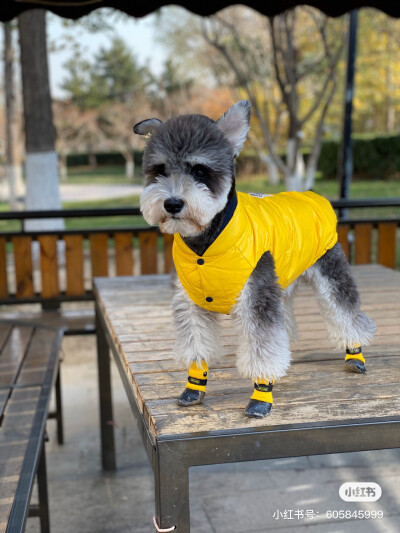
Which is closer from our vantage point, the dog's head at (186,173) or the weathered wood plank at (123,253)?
the dog's head at (186,173)

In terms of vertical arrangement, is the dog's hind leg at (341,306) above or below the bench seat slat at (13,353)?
above

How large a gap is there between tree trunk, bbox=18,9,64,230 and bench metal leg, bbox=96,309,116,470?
16.5ft

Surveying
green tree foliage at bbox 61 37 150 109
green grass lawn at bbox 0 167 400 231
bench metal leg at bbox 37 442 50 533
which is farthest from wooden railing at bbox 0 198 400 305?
green tree foliage at bbox 61 37 150 109

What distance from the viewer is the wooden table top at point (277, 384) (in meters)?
2.14

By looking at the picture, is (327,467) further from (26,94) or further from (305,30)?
(305,30)

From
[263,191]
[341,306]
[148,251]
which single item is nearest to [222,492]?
[341,306]

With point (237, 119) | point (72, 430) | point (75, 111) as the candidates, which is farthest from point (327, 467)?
point (75, 111)

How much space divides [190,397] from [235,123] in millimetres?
988

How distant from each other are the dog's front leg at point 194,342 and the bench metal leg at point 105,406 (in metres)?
2.46

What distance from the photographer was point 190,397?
225 cm

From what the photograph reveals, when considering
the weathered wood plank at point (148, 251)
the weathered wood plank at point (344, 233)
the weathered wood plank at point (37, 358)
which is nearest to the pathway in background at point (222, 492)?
the weathered wood plank at point (37, 358)

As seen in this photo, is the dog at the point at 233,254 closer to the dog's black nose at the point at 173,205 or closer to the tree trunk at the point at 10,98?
the dog's black nose at the point at 173,205

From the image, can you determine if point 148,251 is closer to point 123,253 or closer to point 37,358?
point 123,253

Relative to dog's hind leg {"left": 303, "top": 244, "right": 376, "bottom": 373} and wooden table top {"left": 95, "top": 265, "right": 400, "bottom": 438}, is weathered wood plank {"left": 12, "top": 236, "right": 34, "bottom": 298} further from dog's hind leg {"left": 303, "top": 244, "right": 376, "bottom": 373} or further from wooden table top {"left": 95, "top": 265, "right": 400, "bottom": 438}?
dog's hind leg {"left": 303, "top": 244, "right": 376, "bottom": 373}
